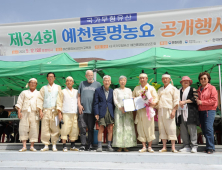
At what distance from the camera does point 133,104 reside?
405 centimetres

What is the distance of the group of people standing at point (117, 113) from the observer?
401cm

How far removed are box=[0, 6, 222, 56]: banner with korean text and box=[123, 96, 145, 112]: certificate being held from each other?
5.64ft

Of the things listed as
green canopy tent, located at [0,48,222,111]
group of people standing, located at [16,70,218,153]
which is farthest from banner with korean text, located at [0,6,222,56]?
group of people standing, located at [16,70,218,153]

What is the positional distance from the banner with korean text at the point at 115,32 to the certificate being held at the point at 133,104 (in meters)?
1.72

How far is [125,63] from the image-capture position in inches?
213

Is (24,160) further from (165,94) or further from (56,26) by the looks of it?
(56,26)

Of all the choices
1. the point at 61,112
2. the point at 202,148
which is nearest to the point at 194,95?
the point at 202,148

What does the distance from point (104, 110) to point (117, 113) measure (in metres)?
0.27

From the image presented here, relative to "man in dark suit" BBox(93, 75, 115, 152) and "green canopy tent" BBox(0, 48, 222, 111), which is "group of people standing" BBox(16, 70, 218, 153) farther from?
"green canopy tent" BBox(0, 48, 222, 111)

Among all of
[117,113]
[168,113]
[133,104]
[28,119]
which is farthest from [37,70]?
[168,113]

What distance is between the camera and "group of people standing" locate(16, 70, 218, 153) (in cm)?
401

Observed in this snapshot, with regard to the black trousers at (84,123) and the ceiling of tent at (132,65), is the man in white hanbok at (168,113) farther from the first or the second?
the black trousers at (84,123)

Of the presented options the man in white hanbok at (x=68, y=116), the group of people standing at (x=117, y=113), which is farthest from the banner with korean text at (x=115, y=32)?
the man in white hanbok at (x=68, y=116)

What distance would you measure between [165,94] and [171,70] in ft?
10.7
